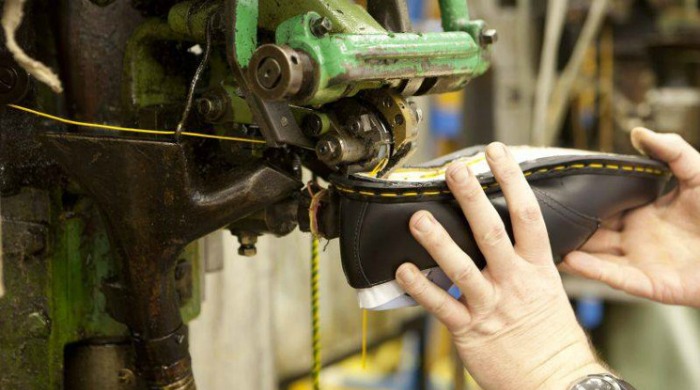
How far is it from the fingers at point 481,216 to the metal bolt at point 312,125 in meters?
0.16

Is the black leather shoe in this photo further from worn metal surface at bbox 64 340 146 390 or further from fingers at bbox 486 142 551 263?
worn metal surface at bbox 64 340 146 390

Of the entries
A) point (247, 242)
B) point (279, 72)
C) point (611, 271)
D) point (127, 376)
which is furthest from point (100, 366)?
Result: point (611, 271)

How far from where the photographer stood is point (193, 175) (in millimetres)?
821

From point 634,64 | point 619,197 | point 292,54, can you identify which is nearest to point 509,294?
point 619,197

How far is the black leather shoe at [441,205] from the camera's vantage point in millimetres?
841

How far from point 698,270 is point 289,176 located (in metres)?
0.73

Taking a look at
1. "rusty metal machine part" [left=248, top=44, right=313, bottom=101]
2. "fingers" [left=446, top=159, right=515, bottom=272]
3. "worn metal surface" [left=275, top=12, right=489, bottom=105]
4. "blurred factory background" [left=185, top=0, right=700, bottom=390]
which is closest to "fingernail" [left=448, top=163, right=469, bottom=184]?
"fingers" [left=446, top=159, right=515, bottom=272]

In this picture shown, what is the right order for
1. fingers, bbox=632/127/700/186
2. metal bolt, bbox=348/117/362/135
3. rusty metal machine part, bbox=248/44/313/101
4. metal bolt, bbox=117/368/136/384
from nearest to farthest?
rusty metal machine part, bbox=248/44/313/101 → metal bolt, bbox=348/117/362/135 → metal bolt, bbox=117/368/136/384 → fingers, bbox=632/127/700/186

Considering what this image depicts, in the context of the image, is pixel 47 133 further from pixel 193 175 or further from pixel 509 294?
pixel 509 294

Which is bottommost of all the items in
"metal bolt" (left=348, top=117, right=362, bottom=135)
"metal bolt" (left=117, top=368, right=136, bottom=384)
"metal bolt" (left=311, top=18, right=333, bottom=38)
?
"metal bolt" (left=117, top=368, right=136, bottom=384)

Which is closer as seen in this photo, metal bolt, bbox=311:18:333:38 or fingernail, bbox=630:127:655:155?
metal bolt, bbox=311:18:333:38

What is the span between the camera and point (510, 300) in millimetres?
876

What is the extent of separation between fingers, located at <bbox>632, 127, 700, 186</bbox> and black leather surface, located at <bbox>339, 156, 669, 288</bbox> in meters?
0.16

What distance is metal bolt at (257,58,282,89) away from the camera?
71 cm
